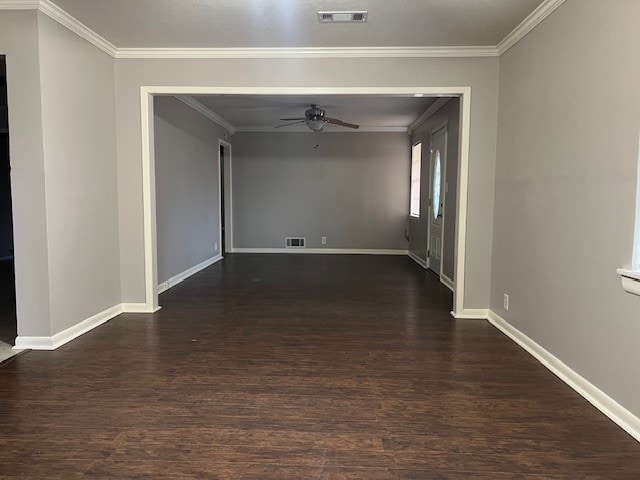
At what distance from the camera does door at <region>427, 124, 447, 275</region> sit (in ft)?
19.7

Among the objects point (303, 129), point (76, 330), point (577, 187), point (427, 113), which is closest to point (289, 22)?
point (577, 187)

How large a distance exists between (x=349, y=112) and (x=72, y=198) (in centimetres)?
466

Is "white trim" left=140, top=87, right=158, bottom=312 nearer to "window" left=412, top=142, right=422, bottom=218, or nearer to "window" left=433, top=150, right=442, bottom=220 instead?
"window" left=433, top=150, right=442, bottom=220

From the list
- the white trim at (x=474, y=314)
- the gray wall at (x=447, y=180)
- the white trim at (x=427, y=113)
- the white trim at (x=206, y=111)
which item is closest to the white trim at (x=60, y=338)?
the white trim at (x=206, y=111)

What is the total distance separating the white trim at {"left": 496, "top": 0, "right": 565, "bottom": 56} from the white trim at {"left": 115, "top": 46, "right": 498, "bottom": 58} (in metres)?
0.14

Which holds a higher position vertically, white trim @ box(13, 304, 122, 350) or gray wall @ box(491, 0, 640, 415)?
gray wall @ box(491, 0, 640, 415)

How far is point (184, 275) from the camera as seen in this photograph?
598 centimetres

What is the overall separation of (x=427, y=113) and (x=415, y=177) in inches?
65.6

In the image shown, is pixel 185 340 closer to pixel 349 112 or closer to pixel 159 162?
pixel 159 162

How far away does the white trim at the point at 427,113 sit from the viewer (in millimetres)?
5824

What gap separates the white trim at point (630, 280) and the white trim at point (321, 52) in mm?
2553

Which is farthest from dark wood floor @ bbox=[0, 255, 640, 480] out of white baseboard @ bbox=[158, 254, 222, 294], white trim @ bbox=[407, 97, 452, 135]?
white trim @ bbox=[407, 97, 452, 135]

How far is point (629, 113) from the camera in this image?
214 cm

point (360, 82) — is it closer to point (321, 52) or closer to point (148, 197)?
point (321, 52)
